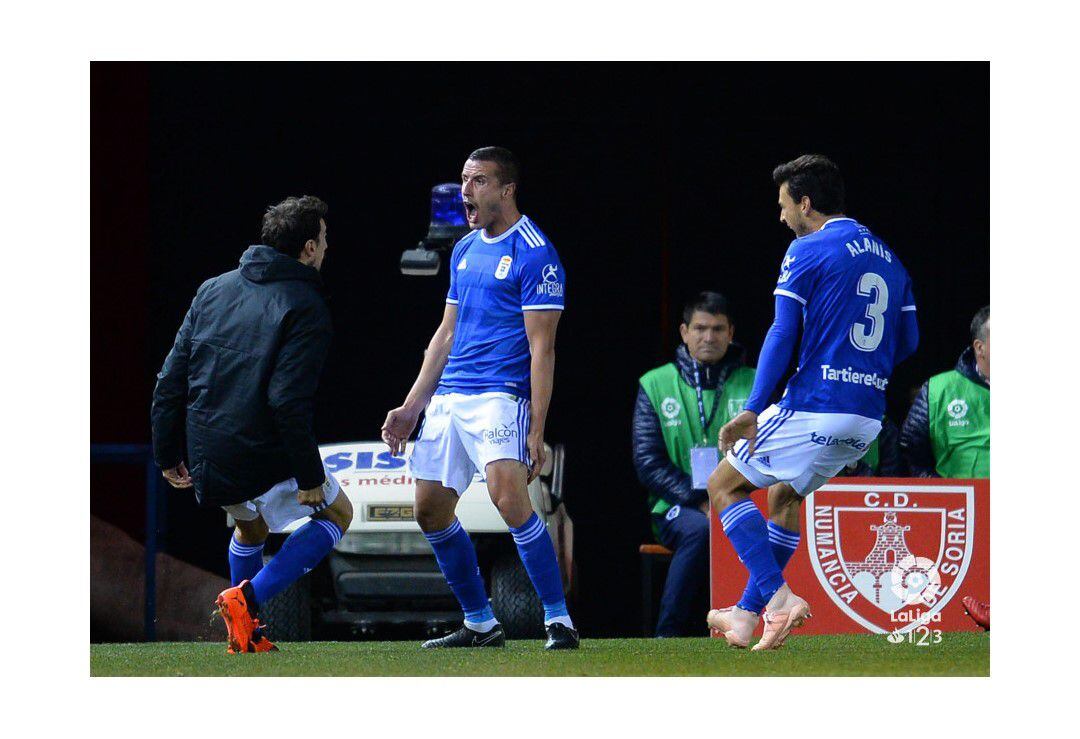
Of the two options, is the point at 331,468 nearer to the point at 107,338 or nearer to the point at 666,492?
the point at 666,492

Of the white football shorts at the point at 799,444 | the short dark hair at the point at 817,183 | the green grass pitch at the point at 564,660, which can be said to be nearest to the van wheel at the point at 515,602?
the green grass pitch at the point at 564,660

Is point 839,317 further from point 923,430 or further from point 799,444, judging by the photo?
point 923,430

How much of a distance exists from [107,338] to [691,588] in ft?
12.5

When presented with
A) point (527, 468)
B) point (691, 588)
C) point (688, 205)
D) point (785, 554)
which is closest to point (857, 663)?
point (785, 554)

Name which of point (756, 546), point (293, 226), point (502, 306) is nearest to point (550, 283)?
point (502, 306)

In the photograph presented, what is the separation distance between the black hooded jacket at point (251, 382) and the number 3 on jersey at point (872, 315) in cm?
193

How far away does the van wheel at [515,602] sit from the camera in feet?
25.7

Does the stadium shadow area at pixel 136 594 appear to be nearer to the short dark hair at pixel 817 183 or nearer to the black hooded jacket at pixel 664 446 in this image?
the black hooded jacket at pixel 664 446

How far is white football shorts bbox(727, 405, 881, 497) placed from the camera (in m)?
6.20

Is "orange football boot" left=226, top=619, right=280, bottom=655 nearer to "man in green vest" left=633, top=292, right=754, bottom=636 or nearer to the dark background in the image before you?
"man in green vest" left=633, top=292, right=754, bottom=636

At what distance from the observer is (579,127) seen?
10.5 metres

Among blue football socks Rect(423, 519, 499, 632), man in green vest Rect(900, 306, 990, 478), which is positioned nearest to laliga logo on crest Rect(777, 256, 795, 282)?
blue football socks Rect(423, 519, 499, 632)

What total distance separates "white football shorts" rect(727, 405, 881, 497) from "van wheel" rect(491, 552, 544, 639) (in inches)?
75.0

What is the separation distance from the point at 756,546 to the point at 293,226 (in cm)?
210
